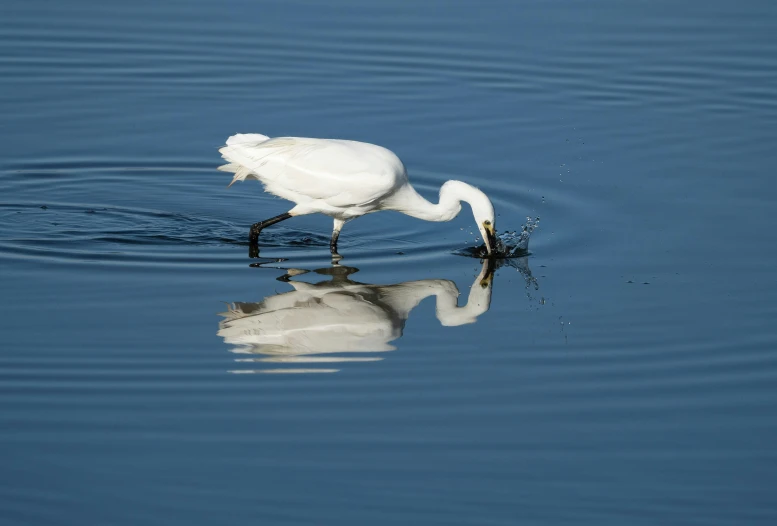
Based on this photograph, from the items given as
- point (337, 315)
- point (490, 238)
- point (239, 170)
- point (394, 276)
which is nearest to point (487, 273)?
point (490, 238)

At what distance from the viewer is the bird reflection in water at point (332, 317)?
29.1ft

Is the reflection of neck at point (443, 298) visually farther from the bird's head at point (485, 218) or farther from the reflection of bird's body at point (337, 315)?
the bird's head at point (485, 218)

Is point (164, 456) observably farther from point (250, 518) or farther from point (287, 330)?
point (287, 330)

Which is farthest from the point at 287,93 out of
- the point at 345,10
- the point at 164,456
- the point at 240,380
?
the point at 164,456

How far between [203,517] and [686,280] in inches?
226

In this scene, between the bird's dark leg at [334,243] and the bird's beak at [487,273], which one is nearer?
the bird's beak at [487,273]

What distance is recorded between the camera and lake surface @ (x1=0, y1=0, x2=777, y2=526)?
7.05 meters

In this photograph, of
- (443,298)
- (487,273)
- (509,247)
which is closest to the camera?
(443,298)

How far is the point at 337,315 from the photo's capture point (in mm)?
9727

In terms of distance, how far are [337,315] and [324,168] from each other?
2.16m

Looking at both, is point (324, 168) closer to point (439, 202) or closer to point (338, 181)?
point (338, 181)

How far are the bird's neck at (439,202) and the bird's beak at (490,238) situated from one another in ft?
1.15

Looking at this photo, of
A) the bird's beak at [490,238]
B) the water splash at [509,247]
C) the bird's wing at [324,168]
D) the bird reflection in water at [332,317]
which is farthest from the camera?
the water splash at [509,247]

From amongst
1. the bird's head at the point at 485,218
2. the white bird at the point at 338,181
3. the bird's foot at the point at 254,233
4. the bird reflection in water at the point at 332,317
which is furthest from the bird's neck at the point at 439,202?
the bird's foot at the point at 254,233
